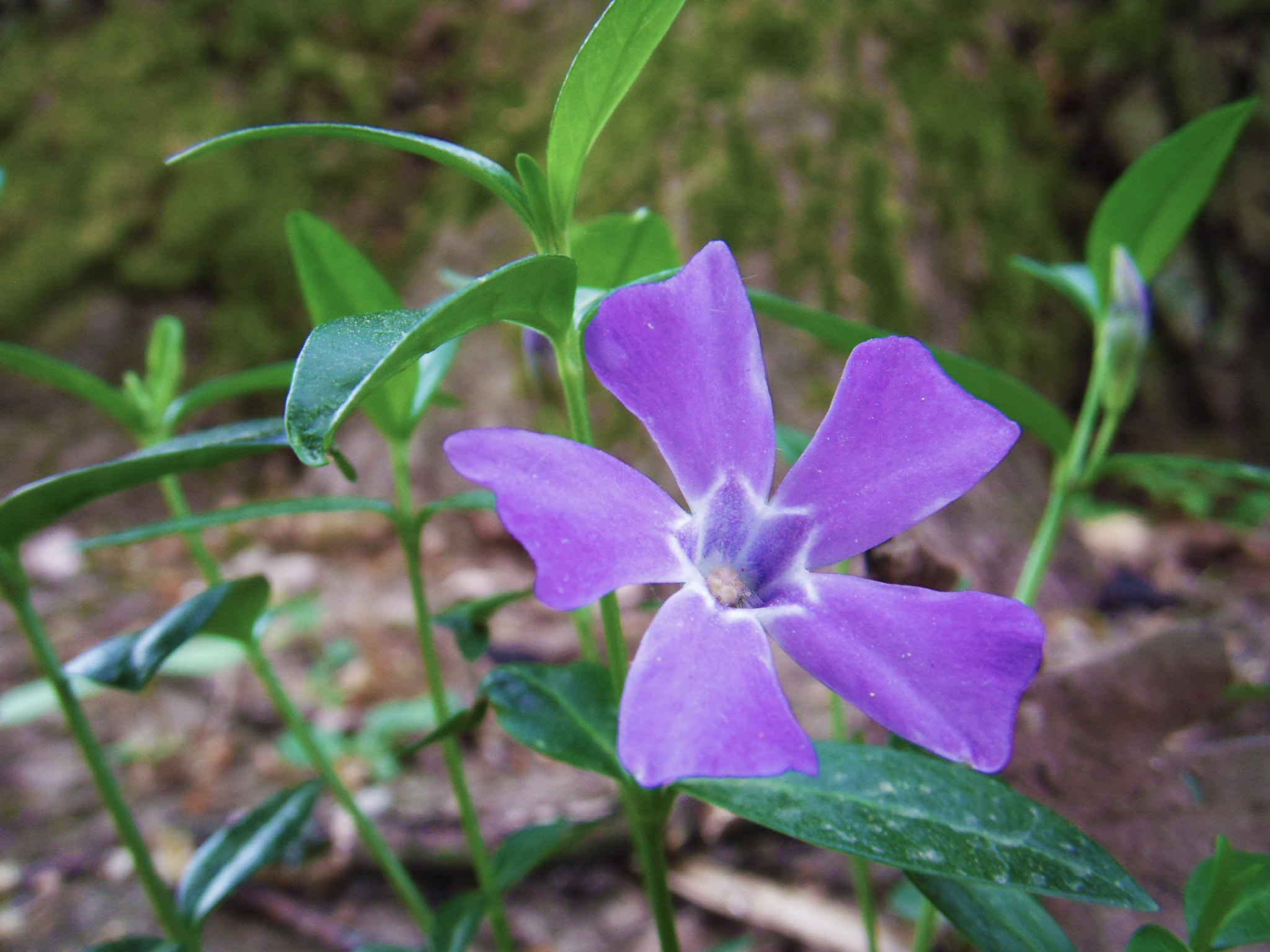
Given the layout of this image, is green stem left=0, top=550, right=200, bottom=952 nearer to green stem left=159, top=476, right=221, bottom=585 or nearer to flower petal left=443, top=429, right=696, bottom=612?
green stem left=159, top=476, right=221, bottom=585

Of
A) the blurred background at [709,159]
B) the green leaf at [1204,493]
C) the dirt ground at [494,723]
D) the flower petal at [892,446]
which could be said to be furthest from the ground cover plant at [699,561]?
the green leaf at [1204,493]

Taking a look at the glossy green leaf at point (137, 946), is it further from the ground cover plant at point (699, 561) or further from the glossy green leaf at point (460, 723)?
the glossy green leaf at point (460, 723)

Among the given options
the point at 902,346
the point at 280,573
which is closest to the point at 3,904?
the point at 280,573

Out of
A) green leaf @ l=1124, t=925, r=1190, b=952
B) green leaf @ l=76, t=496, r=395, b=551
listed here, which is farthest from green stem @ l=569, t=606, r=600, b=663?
green leaf @ l=1124, t=925, r=1190, b=952

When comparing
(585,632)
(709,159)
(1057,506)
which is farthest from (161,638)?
(709,159)

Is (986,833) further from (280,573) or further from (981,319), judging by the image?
(981,319)
